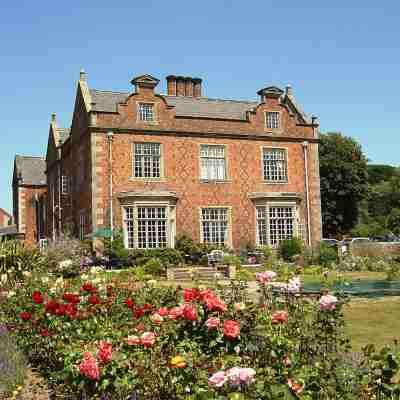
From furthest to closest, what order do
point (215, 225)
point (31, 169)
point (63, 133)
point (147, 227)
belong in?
point (31, 169), point (63, 133), point (215, 225), point (147, 227)

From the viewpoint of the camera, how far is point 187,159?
90.9 feet

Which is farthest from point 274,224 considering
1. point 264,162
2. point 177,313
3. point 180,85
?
point 177,313

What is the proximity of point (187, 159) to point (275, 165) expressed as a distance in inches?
200

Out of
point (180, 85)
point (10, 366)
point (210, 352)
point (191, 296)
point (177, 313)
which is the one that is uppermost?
point (180, 85)

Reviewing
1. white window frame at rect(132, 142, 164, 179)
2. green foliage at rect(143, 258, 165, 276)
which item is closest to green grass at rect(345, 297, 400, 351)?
green foliage at rect(143, 258, 165, 276)

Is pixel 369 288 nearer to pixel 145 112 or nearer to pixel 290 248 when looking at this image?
pixel 290 248

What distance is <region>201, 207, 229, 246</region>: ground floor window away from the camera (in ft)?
91.1

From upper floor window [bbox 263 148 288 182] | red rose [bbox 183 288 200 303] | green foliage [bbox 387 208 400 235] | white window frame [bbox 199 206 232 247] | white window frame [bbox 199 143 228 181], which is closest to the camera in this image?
red rose [bbox 183 288 200 303]

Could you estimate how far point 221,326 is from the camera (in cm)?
514

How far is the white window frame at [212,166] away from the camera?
2803 cm

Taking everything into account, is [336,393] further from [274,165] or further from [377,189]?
[377,189]

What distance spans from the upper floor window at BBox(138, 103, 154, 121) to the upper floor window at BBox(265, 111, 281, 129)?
649cm

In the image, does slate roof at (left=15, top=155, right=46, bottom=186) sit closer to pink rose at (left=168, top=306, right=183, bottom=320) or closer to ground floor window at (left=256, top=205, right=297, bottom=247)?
ground floor window at (left=256, top=205, right=297, bottom=247)

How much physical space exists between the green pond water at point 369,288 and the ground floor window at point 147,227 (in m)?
10.6
